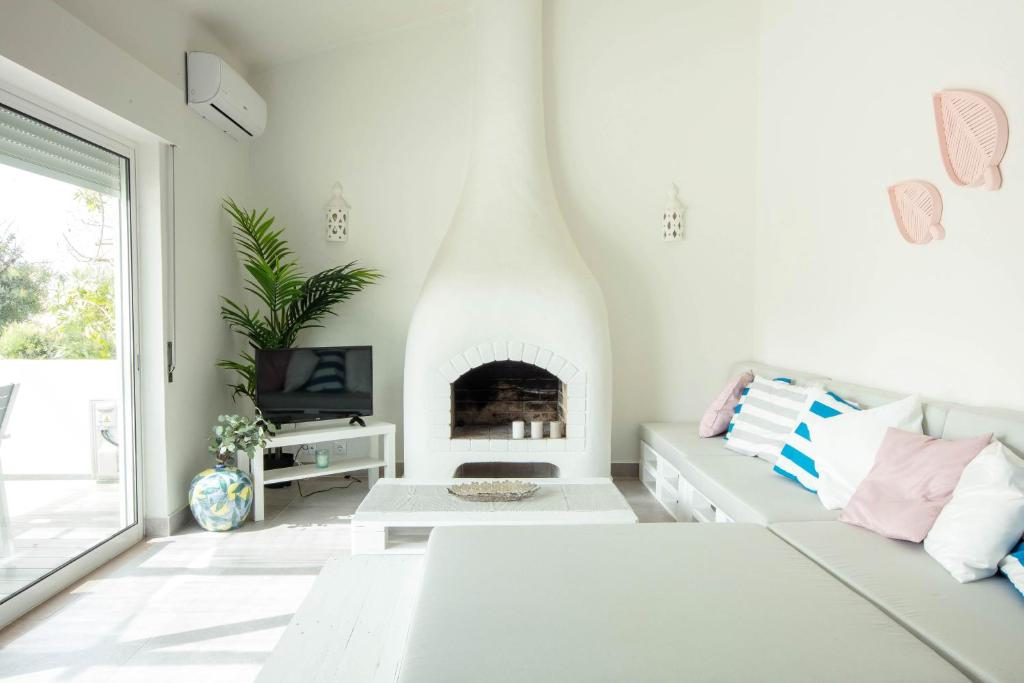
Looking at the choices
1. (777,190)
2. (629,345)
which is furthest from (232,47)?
(777,190)

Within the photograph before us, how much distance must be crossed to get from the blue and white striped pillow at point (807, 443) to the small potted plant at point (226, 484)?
101 inches

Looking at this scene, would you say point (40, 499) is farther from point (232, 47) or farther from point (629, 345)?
point (629, 345)

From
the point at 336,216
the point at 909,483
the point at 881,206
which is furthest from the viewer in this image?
the point at 336,216

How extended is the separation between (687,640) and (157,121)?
3.04m

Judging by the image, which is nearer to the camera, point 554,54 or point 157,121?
point 157,121

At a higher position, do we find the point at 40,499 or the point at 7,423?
the point at 7,423

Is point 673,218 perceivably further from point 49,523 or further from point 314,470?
point 49,523

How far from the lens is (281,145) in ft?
13.6

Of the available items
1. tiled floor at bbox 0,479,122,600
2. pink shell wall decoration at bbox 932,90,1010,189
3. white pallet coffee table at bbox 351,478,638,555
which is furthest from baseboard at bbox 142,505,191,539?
pink shell wall decoration at bbox 932,90,1010,189

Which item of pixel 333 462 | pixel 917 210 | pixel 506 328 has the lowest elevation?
pixel 333 462

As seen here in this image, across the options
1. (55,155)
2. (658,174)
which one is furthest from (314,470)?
(658,174)

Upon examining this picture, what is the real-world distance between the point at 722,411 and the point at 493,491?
1.55 m

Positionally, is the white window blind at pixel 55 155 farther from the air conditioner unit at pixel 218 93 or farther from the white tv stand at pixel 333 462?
the white tv stand at pixel 333 462

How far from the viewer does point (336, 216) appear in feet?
13.5
